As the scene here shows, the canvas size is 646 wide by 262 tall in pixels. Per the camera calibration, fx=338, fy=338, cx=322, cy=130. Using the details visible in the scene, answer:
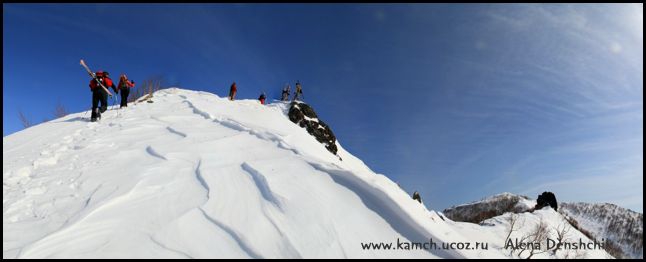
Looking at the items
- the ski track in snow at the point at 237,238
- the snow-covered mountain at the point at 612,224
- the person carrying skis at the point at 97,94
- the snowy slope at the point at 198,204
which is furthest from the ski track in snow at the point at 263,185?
the snow-covered mountain at the point at 612,224

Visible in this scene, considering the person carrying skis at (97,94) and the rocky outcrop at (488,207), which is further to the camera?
the rocky outcrop at (488,207)

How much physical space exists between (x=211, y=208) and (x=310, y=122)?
796 inches

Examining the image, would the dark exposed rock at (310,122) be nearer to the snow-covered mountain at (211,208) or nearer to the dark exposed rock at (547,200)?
the dark exposed rock at (547,200)

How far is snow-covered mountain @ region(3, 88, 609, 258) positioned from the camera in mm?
3297

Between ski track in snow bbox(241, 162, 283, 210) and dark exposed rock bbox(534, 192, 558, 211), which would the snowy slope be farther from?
dark exposed rock bbox(534, 192, 558, 211)

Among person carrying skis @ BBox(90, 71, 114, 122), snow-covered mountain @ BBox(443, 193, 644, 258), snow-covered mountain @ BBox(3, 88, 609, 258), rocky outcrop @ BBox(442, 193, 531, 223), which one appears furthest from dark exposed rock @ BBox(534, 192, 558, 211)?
person carrying skis @ BBox(90, 71, 114, 122)

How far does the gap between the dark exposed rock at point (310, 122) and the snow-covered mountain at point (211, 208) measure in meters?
16.4

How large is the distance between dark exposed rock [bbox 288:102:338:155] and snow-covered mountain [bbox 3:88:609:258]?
53.9ft

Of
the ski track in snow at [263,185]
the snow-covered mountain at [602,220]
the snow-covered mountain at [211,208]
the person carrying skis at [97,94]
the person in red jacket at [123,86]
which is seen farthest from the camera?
the snow-covered mountain at [602,220]

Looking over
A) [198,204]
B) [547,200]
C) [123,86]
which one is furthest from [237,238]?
[547,200]

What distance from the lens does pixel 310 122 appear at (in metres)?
24.2

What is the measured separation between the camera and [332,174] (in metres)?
4.83

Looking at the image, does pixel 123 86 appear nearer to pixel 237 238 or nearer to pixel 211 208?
pixel 211 208

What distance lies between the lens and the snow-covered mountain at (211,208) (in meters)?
3.30
